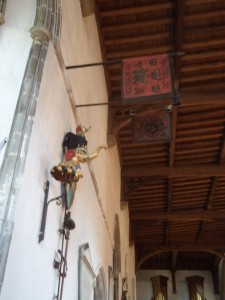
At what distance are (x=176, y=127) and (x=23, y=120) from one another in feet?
19.5

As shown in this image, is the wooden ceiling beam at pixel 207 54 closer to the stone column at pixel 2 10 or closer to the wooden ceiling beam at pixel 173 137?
the wooden ceiling beam at pixel 173 137

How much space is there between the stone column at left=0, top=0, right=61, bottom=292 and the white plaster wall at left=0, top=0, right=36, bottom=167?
5 centimetres

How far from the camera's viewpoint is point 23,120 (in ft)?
7.74

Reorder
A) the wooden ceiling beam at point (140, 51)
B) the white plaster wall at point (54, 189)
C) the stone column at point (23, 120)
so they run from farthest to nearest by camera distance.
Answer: the wooden ceiling beam at point (140, 51) → the white plaster wall at point (54, 189) → the stone column at point (23, 120)

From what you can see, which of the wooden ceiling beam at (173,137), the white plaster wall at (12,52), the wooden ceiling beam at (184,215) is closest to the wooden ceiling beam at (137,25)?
the wooden ceiling beam at (173,137)

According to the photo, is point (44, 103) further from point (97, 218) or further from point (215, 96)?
point (215, 96)

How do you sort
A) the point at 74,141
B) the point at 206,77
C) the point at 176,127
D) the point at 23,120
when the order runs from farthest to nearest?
the point at 176,127 → the point at 206,77 → the point at 74,141 → the point at 23,120

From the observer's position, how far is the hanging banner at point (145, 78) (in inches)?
144

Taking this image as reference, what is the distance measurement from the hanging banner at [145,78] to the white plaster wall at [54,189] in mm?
563

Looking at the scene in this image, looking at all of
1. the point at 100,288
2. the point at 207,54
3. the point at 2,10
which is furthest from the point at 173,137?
the point at 2,10

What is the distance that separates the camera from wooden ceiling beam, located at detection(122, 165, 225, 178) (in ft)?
29.6

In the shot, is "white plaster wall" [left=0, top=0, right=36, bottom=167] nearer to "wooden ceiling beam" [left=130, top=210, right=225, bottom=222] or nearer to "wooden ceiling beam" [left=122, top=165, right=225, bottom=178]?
"wooden ceiling beam" [left=122, top=165, right=225, bottom=178]

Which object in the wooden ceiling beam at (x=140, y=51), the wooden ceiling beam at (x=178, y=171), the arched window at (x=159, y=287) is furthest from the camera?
the arched window at (x=159, y=287)

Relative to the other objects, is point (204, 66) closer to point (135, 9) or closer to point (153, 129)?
point (153, 129)
